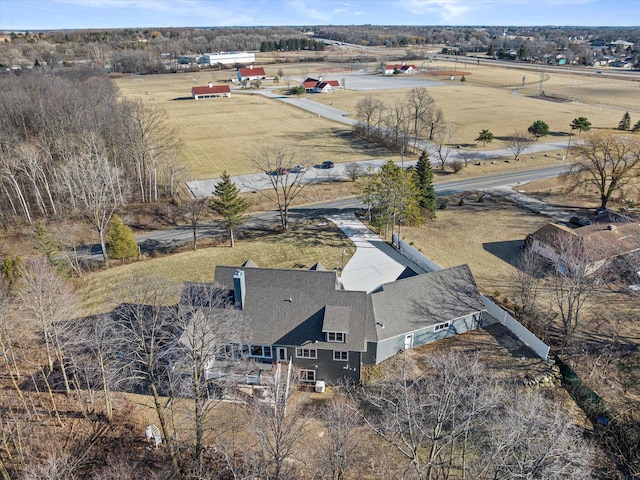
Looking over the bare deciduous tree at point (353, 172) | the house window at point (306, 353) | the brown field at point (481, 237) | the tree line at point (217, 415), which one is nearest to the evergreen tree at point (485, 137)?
the brown field at point (481, 237)

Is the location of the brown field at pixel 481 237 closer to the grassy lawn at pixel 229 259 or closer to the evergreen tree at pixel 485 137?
the grassy lawn at pixel 229 259

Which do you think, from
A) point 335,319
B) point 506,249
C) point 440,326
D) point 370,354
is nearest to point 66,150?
point 335,319

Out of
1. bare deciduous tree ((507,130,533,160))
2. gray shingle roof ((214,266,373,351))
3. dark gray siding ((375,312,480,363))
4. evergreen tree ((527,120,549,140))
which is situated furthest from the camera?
evergreen tree ((527,120,549,140))

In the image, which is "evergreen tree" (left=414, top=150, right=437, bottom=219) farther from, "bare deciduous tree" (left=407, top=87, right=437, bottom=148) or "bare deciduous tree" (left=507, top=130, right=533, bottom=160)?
"bare deciduous tree" (left=407, top=87, right=437, bottom=148)

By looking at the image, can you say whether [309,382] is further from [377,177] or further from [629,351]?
[377,177]

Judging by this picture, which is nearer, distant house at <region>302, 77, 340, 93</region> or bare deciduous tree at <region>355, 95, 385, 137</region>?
bare deciduous tree at <region>355, 95, 385, 137</region>

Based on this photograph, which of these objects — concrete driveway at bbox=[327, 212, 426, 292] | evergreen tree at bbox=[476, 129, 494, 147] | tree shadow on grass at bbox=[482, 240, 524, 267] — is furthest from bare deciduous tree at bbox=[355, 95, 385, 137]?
tree shadow on grass at bbox=[482, 240, 524, 267]

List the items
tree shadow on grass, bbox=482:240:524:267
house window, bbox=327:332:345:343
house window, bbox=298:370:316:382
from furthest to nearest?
1. tree shadow on grass, bbox=482:240:524:267
2. house window, bbox=298:370:316:382
3. house window, bbox=327:332:345:343

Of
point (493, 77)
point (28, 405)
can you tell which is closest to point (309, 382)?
point (28, 405)
